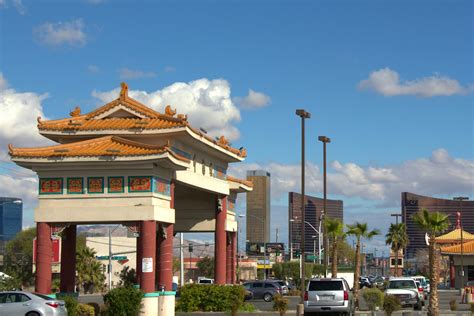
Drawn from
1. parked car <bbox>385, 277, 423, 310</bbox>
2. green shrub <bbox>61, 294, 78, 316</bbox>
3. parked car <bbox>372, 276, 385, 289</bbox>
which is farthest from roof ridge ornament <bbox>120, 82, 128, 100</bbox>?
parked car <bbox>372, 276, 385, 289</bbox>

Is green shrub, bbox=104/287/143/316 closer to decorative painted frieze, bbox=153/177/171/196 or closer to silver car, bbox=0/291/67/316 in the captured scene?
silver car, bbox=0/291/67/316

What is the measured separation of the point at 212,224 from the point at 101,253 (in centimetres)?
7260

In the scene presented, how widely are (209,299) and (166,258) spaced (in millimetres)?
5223

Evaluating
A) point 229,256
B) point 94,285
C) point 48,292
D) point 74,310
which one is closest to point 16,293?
point 74,310

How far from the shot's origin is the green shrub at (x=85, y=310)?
35.9 metres

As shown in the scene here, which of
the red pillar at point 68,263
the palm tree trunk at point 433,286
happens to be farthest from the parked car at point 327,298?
the red pillar at point 68,263

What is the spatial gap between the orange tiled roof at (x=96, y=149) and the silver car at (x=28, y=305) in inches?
313

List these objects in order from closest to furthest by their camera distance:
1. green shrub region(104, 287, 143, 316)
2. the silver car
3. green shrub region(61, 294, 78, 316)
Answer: the silver car, green shrub region(61, 294, 78, 316), green shrub region(104, 287, 143, 316)

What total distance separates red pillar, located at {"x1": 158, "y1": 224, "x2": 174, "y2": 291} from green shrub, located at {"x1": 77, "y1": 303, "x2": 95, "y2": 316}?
417 centimetres

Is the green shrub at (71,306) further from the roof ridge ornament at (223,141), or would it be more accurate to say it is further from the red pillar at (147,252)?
the roof ridge ornament at (223,141)

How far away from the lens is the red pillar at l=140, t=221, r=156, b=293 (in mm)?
37375

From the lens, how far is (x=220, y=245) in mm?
48375

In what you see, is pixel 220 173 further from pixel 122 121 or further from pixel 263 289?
pixel 263 289

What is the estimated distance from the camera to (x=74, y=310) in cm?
3528
